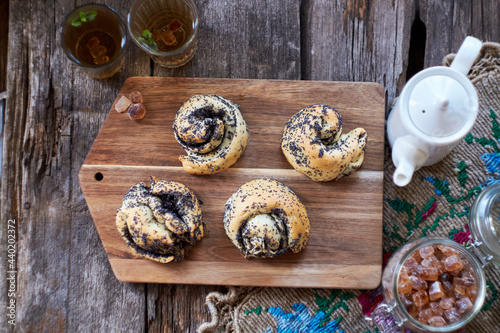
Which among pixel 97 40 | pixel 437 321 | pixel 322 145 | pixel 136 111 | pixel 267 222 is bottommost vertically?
pixel 437 321

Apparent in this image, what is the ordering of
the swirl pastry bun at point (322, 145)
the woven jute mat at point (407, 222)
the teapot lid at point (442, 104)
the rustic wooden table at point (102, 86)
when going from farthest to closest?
1. the rustic wooden table at point (102, 86)
2. the woven jute mat at point (407, 222)
3. the swirl pastry bun at point (322, 145)
4. the teapot lid at point (442, 104)

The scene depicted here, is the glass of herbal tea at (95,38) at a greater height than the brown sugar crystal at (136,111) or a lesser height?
greater

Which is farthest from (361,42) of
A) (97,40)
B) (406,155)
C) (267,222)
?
(97,40)

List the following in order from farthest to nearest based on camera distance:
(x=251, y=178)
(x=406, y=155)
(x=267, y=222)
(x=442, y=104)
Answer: (x=251, y=178)
(x=267, y=222)
(x=406, y=155)
(x=442, y=104)

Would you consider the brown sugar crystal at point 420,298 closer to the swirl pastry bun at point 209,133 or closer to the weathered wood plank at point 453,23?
the swirl pastry bun at point 209,133

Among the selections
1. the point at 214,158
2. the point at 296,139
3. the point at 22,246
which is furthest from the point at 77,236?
the point at 296,139

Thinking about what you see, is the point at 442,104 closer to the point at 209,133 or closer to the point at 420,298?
the point at 420,298

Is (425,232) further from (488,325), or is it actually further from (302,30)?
(302,30)

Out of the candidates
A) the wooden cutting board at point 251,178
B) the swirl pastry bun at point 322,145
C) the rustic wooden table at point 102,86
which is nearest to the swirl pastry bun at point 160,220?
the wooden cutting board at point 251,178

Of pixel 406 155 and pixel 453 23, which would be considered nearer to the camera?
pixel 406 155
